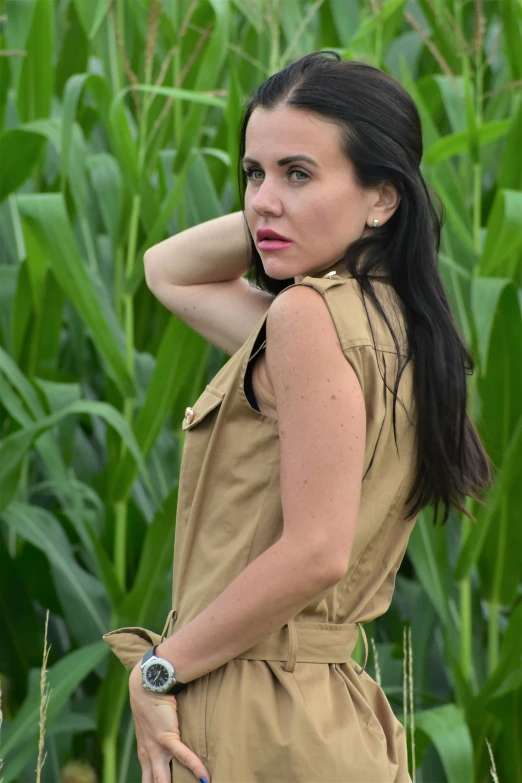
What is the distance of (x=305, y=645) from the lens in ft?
3.81

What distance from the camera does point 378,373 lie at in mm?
1147

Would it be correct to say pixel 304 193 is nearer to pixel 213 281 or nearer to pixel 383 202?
pixel 383 202

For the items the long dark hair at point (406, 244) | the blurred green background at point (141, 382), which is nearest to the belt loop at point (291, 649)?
the long dark hair at point (406, 244)

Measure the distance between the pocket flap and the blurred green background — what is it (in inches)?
40.4

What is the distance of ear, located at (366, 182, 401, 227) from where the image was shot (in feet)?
4.11

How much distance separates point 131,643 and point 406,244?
52 centimetres

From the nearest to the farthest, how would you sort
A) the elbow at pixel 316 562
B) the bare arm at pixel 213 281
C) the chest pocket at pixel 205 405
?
the elbow at pixel 316 562, the chest pocket at pixel 205 405, the bare arm at pixel 213 281

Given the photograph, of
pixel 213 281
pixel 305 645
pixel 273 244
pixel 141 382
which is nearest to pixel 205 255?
pixel 213 281

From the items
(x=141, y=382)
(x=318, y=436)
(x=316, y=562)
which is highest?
(x=318, y=436)

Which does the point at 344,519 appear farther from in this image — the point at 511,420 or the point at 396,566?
the point at 511,420

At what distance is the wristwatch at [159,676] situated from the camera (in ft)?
3.75

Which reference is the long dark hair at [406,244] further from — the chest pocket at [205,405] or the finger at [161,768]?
the finger at [161,768]

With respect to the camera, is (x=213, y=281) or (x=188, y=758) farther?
(x=213, y=281)

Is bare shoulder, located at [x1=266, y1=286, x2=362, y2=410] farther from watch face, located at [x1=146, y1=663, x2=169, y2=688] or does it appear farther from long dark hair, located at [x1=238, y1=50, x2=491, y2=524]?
watch face, located at [x1=146, y1=663, x2=169, y2=688]
